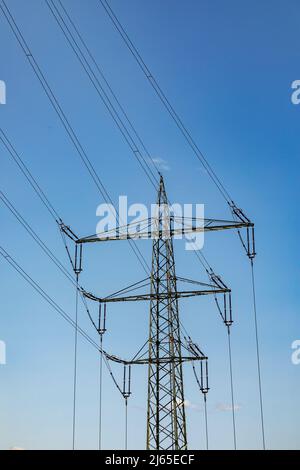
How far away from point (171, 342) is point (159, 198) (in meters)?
10.2

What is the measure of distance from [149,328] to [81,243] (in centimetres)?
696

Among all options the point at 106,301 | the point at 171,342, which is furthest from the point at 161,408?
the point at 106,301

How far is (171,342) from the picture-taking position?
43750 millimetres

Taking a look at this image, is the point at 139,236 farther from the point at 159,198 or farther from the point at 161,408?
the point at 161,408

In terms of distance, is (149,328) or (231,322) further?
(231,322)

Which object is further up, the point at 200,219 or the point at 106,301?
the point at 200,219

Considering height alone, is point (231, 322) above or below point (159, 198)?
below
